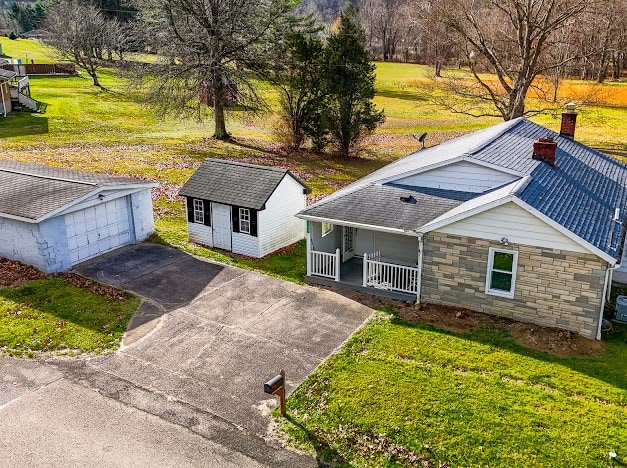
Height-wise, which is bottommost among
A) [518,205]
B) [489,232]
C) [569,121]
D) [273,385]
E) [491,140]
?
[273,385]

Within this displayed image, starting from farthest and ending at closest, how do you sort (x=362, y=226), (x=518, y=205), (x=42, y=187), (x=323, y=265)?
(x=42, y=187)
(x=323, y=265)
(x=362, y=226)
(x=518, y=205)

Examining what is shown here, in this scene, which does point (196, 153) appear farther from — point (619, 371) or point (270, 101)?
point (619, 371)

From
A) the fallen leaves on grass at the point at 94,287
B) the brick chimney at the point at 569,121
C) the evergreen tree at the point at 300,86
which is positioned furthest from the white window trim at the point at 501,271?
the evergreen tree at the point at 300,86

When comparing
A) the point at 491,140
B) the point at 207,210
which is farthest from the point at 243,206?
the point at 491,140

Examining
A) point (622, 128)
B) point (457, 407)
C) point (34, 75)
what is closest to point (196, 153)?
point (457, 407)

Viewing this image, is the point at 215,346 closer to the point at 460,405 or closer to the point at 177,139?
the point at 460,405
